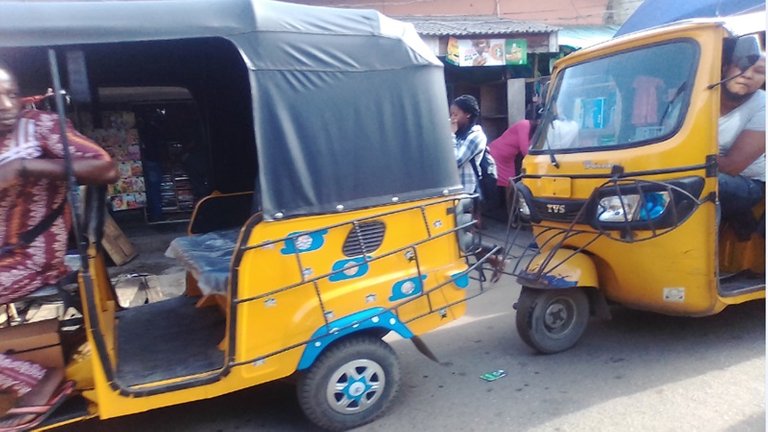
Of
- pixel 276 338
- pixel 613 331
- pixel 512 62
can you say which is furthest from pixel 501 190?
pixel 276 338

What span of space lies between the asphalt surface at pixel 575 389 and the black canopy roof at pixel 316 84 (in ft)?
4.11

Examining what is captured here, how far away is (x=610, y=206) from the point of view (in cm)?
384

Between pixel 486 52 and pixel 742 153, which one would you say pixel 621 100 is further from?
pixel 486 52

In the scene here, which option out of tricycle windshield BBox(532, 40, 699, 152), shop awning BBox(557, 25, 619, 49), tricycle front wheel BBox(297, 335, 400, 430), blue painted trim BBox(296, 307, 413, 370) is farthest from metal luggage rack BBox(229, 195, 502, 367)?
shop awning BBox(557, 25, 619, 49)

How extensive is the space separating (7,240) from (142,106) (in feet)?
21.6

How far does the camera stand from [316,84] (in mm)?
3082

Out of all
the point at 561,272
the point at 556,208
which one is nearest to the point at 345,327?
the point at 561,272

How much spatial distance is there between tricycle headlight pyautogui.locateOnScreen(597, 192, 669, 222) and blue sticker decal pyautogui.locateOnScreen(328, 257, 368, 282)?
1.65 m

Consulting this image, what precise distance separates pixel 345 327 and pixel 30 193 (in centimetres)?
166

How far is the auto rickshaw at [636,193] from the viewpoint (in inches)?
143

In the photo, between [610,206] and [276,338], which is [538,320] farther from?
[276,338]

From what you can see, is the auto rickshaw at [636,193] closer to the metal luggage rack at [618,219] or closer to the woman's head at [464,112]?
the metal luggage rack at [618,219]

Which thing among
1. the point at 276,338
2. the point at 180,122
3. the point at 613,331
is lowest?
the point at 613,331

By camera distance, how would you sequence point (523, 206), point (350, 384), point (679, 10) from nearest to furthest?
point (350, 384), point (523, 206), point (679, 10)
